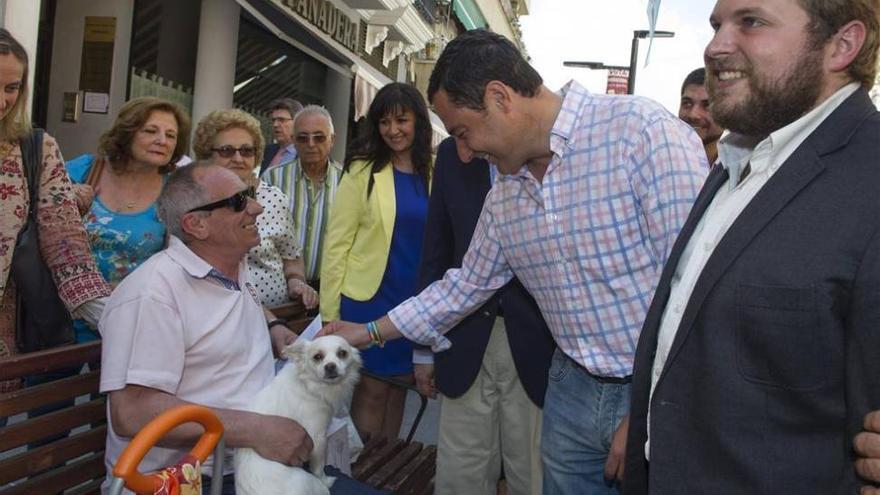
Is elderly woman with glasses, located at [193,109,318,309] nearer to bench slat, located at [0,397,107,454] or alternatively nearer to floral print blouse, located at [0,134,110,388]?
floral print blouse, located at [0,134,110,388]

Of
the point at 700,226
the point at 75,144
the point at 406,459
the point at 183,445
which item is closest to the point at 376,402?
the point at 406,459

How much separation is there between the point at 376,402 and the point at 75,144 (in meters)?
5.77

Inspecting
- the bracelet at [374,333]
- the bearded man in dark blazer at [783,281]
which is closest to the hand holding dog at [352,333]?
the bracelet at [374,333]

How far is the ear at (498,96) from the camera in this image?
281cm

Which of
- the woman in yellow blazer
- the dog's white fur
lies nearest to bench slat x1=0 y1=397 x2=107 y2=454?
the dog's white fur

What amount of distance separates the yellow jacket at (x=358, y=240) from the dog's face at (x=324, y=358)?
147 centimetres

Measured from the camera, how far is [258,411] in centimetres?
296

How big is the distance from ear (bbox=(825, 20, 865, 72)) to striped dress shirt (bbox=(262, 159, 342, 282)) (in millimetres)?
4326

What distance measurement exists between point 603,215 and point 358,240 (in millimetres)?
2391

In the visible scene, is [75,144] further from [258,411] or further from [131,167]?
[258,411]

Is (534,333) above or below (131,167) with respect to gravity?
below

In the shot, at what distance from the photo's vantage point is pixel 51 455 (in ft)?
8.57

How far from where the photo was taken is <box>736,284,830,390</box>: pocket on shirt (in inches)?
60.6

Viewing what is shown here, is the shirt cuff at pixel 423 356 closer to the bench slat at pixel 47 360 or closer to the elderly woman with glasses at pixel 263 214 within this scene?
the elderly woman with glasses at pixel 263 214
